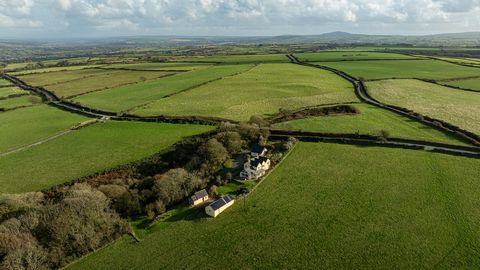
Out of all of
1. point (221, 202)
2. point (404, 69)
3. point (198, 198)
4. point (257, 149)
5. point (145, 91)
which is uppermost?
point (404, 69)

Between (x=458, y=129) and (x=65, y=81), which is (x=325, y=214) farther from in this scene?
(x=65, y=81)

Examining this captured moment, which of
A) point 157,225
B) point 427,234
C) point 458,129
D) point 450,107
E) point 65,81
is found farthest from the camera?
point 65,81

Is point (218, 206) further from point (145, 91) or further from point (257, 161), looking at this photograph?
point (145, 91)

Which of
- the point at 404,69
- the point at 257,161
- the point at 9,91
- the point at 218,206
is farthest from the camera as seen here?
the point at 404,69

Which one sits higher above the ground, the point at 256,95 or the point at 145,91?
Answer: the point at 256,95

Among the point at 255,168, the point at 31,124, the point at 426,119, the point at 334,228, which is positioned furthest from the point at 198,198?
the point at 31,124

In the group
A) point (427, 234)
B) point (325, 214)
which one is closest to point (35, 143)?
point (325, 214)

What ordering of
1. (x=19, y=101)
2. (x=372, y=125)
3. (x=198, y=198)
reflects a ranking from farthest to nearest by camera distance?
(x=19, y=101) → (x=372, y=125) → (x=198, y=198)
